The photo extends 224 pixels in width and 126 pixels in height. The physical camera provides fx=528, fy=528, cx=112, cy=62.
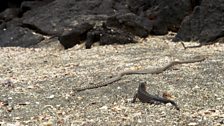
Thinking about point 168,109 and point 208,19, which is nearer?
point 168,109

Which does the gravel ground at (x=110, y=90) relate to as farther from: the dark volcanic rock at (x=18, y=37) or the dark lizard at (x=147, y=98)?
the dark volcanic rock at (x=18, y=37)

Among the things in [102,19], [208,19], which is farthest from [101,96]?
[102,19]

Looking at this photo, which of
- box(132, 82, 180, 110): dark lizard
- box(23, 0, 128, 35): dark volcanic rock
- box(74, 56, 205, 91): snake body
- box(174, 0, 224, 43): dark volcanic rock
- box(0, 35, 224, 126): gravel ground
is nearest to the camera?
box(0, 35, 224, 126): gravel ground

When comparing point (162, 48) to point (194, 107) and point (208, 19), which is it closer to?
point (208, 19)

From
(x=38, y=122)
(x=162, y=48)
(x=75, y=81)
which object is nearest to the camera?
(x=38, y=122)

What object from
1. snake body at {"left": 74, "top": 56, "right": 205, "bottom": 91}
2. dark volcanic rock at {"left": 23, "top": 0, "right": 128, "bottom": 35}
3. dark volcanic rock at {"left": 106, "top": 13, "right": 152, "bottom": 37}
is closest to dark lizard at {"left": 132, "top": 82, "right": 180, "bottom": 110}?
snake body at {"left": 74, "top": 56, "right": 205, "bottom": 91}

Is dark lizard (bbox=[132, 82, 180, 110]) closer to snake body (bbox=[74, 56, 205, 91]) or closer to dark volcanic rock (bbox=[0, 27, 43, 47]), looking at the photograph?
snake body (bbox=[74, 56, 205, 91])

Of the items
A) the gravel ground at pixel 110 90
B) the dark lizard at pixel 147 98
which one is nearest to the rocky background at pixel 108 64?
the gravel ground at pixel 110 90
